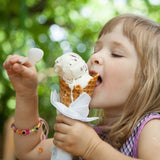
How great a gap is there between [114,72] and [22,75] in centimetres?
38

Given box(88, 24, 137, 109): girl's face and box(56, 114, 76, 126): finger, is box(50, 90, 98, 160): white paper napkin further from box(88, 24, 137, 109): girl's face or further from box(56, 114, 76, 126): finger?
box(88, 24, 137, 109): girl's face

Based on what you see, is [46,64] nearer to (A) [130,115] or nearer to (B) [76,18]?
(B) [76,18]

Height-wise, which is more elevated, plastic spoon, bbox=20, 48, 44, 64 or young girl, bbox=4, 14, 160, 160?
plastic spoon, bbox=20, 48, 44, 64

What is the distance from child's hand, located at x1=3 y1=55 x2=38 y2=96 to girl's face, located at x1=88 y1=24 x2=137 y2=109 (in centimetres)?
25

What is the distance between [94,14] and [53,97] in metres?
3.13

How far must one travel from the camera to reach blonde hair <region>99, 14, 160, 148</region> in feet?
3.52

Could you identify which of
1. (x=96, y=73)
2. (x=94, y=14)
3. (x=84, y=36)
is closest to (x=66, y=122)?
(x=96, y=73)

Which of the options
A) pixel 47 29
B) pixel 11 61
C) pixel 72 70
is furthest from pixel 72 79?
pixel 47 29

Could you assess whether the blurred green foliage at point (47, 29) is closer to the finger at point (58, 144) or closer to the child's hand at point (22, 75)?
the child's hand at point (22, 75)

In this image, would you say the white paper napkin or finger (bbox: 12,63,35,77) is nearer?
the white paper napkin

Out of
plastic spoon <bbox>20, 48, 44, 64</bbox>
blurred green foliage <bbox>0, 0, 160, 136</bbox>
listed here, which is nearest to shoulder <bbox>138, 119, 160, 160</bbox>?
plastic spoon <bbox>20, 48, 44, 64</bbox>

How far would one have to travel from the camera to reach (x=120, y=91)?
1075 mm

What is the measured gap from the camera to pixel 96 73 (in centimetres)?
106

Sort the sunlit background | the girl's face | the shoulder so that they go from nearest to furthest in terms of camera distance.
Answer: the shoulder
the girl's face
the sunlit background
